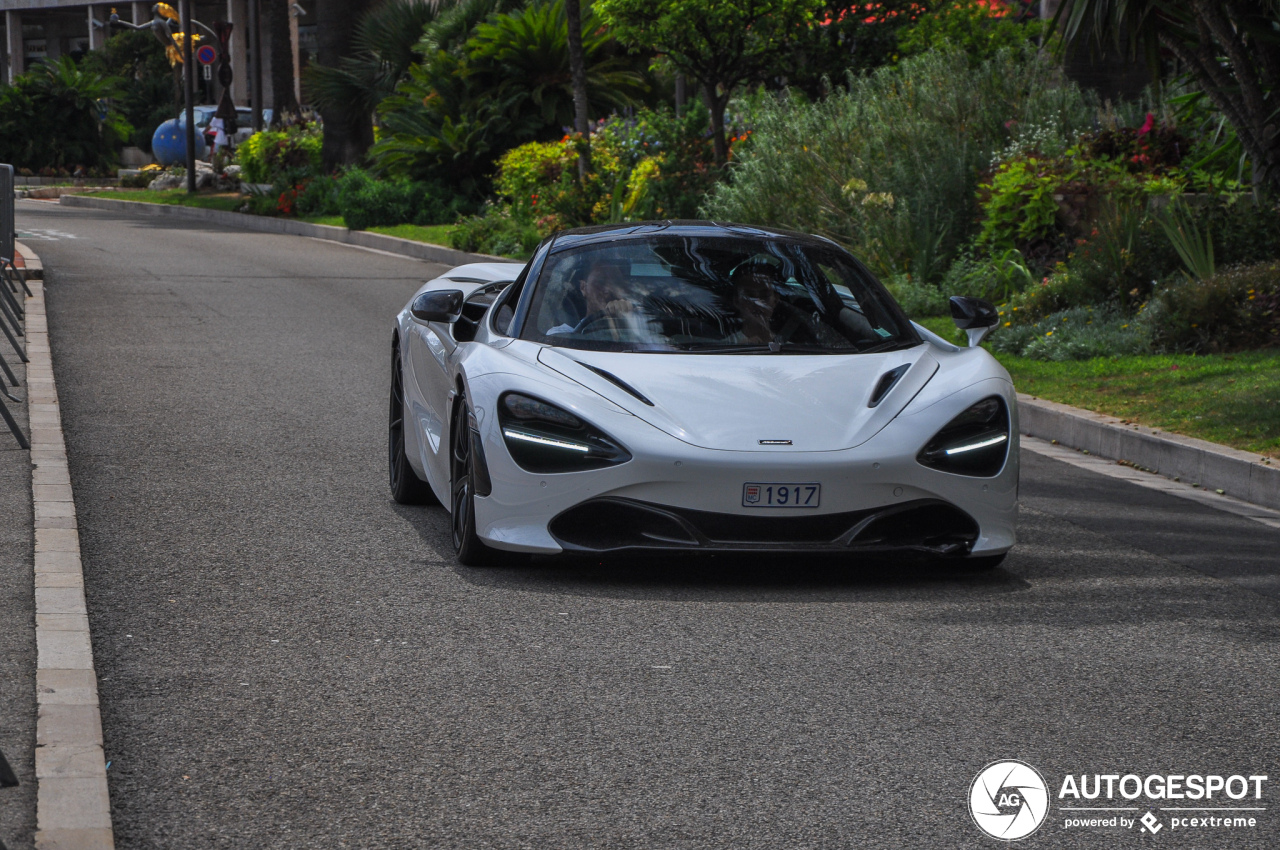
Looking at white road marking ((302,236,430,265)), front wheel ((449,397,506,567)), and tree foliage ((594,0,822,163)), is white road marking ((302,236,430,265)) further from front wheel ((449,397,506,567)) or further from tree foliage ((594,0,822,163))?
front wheel ((449,397,506,567))

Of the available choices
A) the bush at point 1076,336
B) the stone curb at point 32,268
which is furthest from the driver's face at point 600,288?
the stone curb at point 32,268

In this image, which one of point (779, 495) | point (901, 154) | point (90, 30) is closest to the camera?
point (779, 495)

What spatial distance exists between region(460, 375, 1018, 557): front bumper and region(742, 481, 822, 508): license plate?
0.06ft

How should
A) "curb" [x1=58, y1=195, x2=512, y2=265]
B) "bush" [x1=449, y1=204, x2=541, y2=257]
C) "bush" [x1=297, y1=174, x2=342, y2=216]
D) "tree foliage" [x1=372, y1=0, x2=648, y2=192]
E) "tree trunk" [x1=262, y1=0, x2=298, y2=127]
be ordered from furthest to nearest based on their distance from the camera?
"tree trunk" [x1=262, y1=0, x2=298, y2=127] → "bush" [x1=297, y1=174, x2=342, y2=216] → "tree foliage" [x1=372, y1=0, x2=648, y2=192] → "curb" [x1=58, y1=195, x2=512, y2=265] → "bush" [x1=449, y1=204, x2=541, y2=257]

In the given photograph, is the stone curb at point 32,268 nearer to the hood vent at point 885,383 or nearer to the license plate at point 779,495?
the hood vent at point 885,383

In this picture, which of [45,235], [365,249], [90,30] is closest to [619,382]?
[365,249]

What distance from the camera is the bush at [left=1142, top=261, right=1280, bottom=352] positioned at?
12.2 metres

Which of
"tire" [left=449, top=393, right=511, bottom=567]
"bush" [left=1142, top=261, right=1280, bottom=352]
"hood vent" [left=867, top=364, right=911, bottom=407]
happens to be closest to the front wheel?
"tire" [left=449, top=393, right=511, bottom=567]

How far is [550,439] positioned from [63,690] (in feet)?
6.53

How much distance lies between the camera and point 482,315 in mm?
7371

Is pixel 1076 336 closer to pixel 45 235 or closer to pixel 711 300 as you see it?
pixel 711 300

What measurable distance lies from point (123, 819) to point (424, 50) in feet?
98.6

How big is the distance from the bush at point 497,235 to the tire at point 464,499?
674 inches

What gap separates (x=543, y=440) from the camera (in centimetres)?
591
